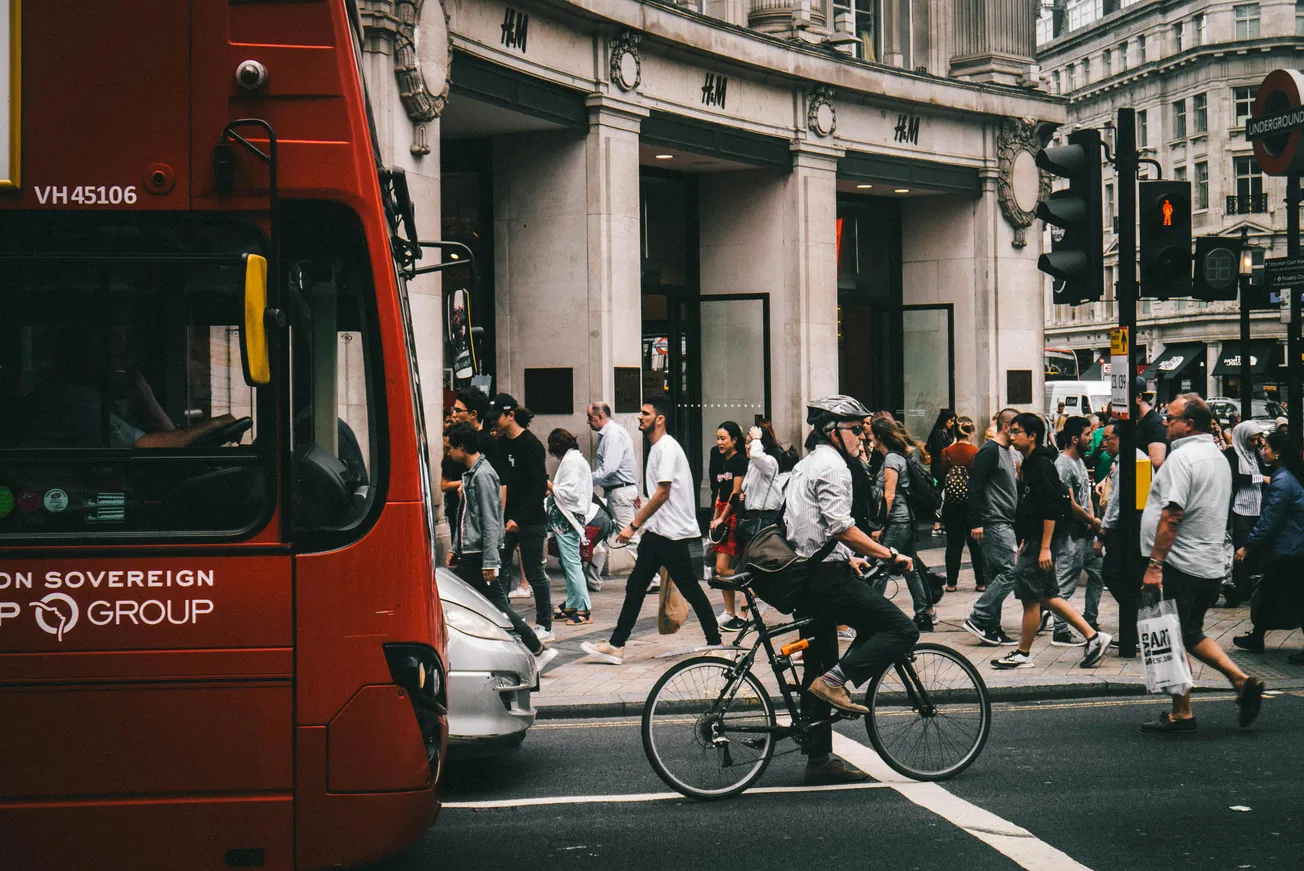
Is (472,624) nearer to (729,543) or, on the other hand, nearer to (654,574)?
(654,574)

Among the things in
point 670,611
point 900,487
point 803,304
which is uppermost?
point 803,304

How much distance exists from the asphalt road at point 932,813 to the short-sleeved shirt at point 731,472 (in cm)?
526

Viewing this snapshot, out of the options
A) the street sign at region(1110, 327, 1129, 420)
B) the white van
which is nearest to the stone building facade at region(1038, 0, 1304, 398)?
the white van

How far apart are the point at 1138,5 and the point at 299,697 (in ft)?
268

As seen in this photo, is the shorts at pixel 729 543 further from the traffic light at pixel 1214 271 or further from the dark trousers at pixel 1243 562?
the traffic light at pixel 1214 271

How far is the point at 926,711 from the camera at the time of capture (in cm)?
716

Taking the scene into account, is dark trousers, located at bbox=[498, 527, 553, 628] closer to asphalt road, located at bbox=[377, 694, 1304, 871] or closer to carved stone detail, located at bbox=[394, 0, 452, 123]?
asphalt road, located at bbox=[377, 694, 1304, 871]

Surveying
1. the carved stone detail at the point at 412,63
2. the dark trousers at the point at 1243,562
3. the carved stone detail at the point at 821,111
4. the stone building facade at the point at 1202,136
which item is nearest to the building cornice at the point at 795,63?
the carved stone detail at the point at 821,111

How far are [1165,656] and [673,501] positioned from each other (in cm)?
383

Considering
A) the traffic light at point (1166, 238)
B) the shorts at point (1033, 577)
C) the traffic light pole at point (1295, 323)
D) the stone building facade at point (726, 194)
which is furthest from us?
the stone building facade at point (726, 194)

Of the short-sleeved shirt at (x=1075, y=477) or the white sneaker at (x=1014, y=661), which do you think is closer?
the white sneaker at (x=1014, y=661)

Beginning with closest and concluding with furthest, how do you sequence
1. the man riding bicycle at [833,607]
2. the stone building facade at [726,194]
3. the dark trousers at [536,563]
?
the man riding bicycle at [833,607] → the dark trousers at [536,563] → the stone building facade at [726,194]

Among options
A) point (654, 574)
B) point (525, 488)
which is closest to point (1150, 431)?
point (654, 574)

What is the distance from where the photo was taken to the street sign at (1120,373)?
36.7ft
